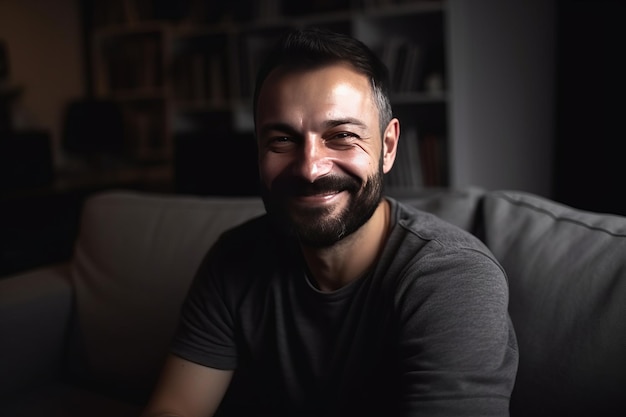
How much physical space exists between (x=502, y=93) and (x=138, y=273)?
2365 millimetres

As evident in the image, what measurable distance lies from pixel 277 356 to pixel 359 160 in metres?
0.41

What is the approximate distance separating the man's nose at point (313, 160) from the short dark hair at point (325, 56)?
12 centimetres

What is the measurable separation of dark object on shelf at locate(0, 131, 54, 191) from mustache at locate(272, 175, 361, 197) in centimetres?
260

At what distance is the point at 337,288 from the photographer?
111 cm

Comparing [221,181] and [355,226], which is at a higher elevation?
[355,226]

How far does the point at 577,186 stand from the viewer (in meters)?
3.00

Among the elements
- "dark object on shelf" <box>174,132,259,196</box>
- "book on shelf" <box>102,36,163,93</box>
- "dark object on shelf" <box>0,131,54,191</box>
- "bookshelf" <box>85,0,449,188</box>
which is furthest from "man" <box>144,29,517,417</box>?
"book on shelf" <box>102,36,163,93</box>

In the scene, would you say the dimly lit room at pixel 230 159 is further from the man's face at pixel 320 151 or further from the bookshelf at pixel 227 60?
the man's face at pixel 320 151

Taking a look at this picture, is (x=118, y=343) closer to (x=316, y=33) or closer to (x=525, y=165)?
(x=316, y=33)

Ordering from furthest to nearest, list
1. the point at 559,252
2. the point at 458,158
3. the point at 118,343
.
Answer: the point at 458,158 → the point at 118,343 → the point at 559,252

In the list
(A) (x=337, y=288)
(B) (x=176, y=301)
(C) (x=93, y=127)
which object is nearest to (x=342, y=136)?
(A) (x=337, y=288)

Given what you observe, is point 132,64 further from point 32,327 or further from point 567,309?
point 567,309

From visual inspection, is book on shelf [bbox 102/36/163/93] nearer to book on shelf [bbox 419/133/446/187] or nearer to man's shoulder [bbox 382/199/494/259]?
book on shelf [bbox 419/133/446/187]

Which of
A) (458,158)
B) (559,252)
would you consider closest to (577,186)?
(458,158)
